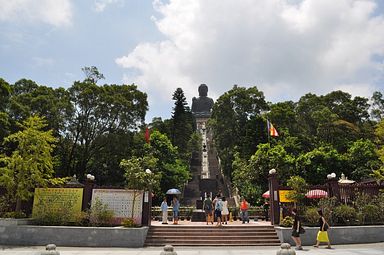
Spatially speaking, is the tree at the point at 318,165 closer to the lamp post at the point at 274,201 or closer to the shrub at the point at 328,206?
the lamp post at the point at 274,201

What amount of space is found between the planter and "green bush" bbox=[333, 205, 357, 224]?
0.98m

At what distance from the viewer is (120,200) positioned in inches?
606

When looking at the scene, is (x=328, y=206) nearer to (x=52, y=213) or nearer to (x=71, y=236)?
(x=71, y=236)

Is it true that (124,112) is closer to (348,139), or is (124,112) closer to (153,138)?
(153,138)

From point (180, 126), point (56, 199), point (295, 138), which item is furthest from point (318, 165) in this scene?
point (180, 126)

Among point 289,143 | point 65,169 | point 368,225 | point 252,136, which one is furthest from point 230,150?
point 368,225

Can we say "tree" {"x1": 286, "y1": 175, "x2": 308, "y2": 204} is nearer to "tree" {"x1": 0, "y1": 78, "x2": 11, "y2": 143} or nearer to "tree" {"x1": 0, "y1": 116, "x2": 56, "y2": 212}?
"tree" {"x1": 0, "y1": 116, "x2": 56, "y2": 212}

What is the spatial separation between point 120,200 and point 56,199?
9.58ft

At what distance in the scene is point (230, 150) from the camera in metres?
43.6

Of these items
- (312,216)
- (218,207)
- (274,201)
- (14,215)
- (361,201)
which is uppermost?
(361,201)

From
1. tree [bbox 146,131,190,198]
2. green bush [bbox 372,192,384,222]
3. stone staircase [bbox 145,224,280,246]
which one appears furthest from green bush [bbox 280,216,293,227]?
tree [bbox 146,131,190,198]

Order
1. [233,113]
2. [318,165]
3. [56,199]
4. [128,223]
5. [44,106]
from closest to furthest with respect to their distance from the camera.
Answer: [128,223] → [56,199] → [318,165] → [44,106] → [233,113]

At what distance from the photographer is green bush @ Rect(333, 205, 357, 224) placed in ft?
48.6

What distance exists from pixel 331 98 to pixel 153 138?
88.4 ft
